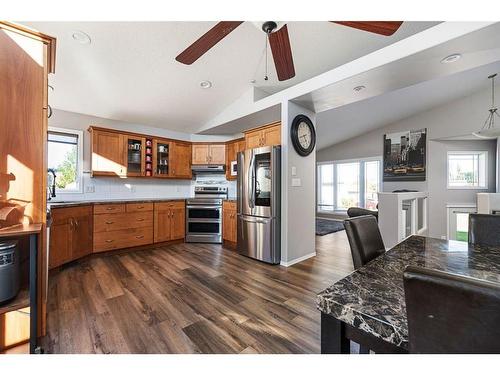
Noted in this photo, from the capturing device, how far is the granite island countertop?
0.59 m

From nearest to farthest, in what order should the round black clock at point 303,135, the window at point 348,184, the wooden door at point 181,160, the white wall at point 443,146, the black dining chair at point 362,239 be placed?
1. the black dining chair at point 362,239
2. the round black clock at point 303,135
3. the wooden door at point 181,160
4. the white wall at point 443,146
5. the window at point 348,184

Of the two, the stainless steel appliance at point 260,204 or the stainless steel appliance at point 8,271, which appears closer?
the stainless steel appliance at point 8,271

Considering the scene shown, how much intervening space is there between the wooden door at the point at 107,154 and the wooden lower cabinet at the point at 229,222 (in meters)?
1.86

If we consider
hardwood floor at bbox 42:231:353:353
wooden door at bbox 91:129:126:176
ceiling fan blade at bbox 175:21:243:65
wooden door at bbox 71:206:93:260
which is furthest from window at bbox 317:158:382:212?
wooden door at bbox 71:206:93:260

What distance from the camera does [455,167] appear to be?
5398mm

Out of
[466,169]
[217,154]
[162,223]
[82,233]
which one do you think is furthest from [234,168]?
[466,169]

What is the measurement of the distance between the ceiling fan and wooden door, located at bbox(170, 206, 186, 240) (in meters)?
2.75

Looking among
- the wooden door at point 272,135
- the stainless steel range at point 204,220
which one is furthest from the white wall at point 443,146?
the stainless steel range at point 204,220

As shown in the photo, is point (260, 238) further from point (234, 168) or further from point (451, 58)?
point (451, 58)

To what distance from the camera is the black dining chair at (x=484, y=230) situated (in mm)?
1481

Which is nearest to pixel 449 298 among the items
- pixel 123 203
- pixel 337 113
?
pixel 123 203

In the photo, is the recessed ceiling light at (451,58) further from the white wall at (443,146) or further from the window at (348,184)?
the window at (348,184)
